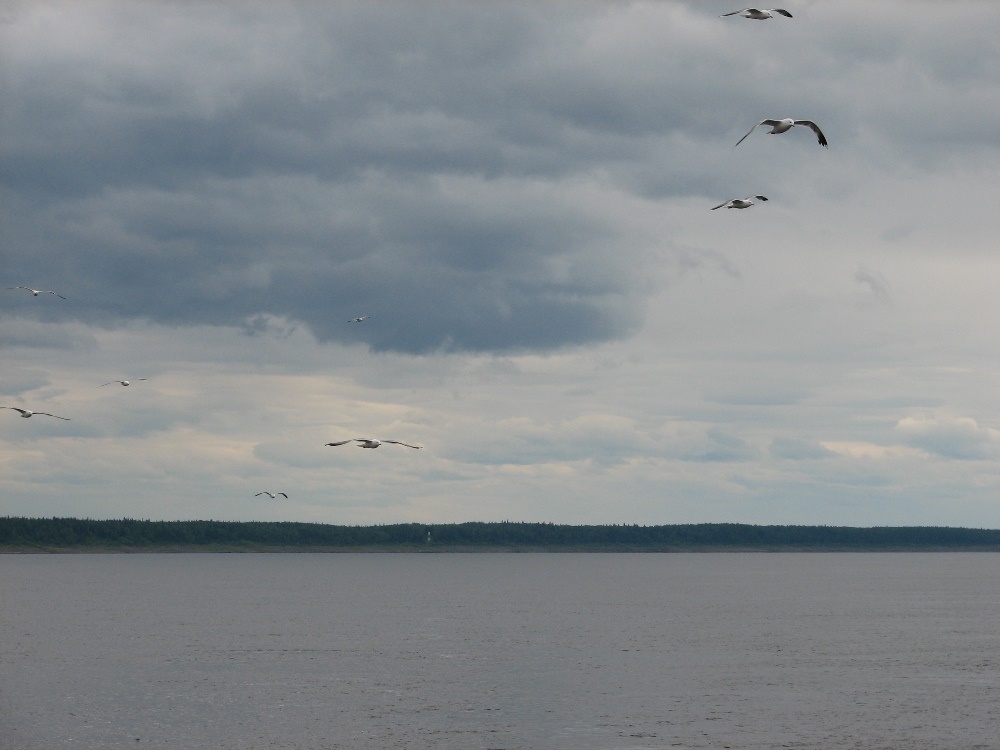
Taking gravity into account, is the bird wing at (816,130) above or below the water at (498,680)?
above

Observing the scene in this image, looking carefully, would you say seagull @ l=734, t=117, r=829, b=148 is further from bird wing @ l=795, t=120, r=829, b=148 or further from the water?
the water

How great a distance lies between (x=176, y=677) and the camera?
3204 inches

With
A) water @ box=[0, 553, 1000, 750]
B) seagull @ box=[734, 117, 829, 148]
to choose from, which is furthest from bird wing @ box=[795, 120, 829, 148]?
water @ box=[0, 553, 1000, 750]

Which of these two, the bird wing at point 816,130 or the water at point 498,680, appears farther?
the water at point 498,680

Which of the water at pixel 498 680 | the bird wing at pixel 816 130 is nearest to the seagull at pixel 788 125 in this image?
the bird wing at pixel 816 130

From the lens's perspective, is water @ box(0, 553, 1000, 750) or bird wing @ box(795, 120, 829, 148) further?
water @ box(0, 553, 1000, 750)

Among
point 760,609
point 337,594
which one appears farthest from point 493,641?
point 337,594

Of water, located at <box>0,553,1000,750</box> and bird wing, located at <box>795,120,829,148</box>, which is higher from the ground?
bird wing, located at <box>795,120,829,148</box>

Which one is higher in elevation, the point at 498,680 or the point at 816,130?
the point at 816,130

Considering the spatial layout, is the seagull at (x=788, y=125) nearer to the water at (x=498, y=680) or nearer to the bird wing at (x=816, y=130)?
the bird wing at (x=816, y=130)

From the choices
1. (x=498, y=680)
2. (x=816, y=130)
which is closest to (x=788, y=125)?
(x=816, y=130)

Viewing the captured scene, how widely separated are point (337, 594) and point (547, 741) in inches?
5616

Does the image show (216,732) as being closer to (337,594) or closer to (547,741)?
(547,741)

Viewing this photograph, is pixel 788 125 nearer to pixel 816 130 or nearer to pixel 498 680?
pixel 816 130
